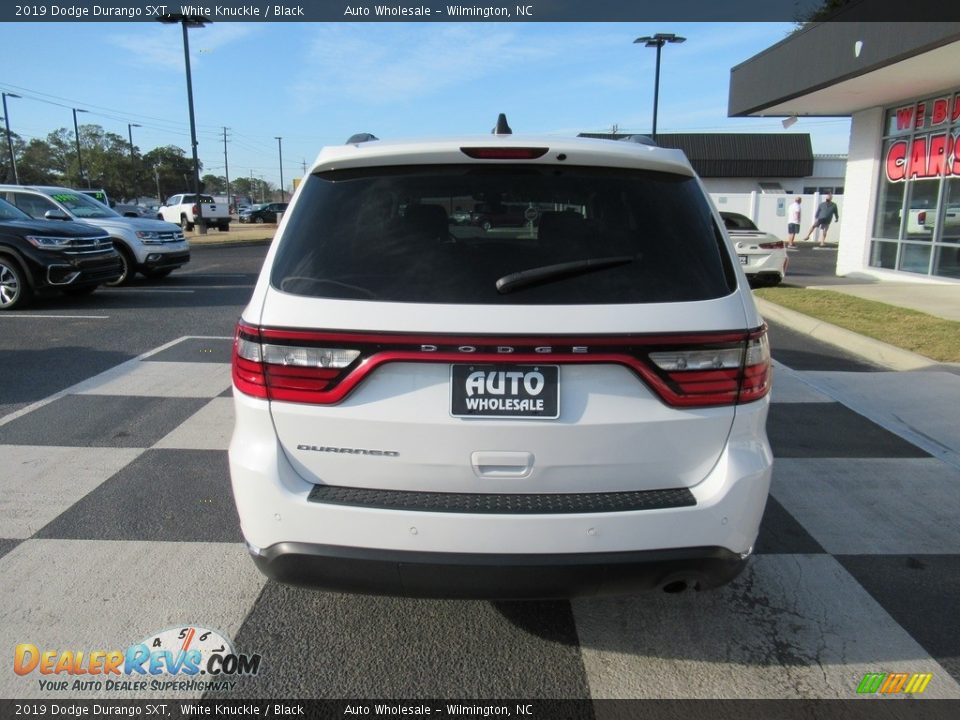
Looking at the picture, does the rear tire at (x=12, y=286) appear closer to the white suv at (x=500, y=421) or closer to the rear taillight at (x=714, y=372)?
the white suv at (x=500, y=421)

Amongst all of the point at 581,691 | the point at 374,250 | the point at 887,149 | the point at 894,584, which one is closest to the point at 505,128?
the point at 374,250

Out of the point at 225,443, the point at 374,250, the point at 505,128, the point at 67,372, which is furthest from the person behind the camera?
the point at 67,372

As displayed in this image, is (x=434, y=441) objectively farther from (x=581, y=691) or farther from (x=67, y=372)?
(x=67, y=372)

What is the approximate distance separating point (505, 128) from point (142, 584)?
2598 mm

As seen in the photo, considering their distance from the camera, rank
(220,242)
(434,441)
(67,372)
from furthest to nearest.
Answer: (220,242) < (67,372) < (434,441)

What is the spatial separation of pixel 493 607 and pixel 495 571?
0.82 m

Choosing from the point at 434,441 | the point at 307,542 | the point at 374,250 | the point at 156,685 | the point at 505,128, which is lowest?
the point at 156,685

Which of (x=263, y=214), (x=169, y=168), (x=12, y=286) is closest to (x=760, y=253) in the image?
(x=12, y=286)

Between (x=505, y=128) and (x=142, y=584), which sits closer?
(x=142, y=584)

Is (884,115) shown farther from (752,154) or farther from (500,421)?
(752,154)

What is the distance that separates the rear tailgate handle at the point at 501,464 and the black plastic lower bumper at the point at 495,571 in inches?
9.8

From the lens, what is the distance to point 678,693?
2424mm

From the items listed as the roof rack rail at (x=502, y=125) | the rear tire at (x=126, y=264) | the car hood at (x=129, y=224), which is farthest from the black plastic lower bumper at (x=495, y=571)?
the car hood at (x=129, y=224)

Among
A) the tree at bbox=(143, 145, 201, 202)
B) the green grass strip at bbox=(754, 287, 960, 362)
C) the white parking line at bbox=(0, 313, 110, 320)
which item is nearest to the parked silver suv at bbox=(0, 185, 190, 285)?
the white parking line at bbox=(0, 313, 110, 320)
